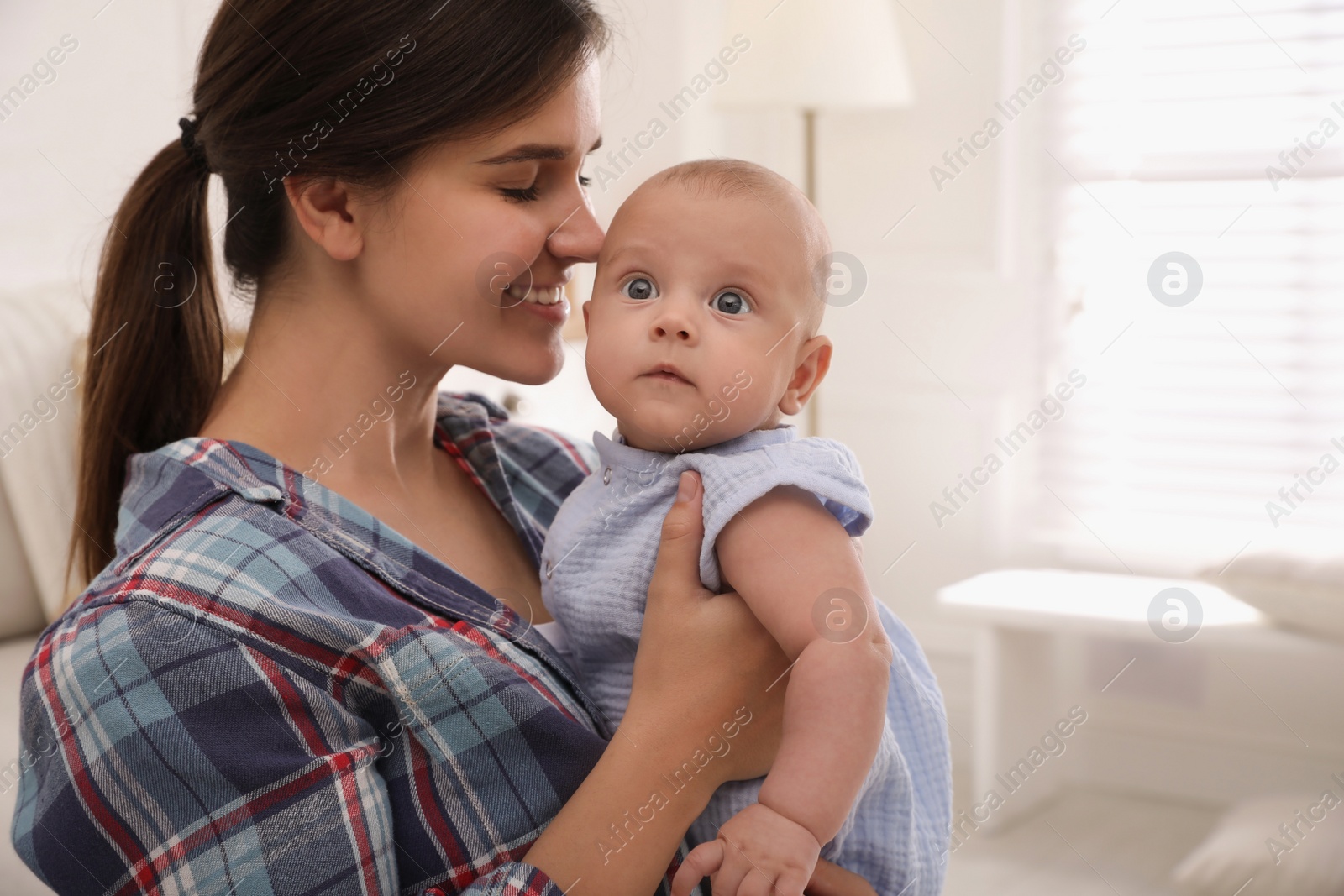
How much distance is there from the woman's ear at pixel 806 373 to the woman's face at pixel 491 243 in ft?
0.68

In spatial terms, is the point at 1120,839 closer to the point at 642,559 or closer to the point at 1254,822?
the point at 1254,822

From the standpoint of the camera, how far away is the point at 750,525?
2.84ft

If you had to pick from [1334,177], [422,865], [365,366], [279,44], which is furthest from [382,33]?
[1334,177]

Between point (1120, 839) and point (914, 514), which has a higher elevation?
point (914, 514)

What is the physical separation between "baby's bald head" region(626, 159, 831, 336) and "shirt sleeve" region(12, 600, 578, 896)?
494 millimetres

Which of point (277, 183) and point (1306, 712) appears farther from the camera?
point (1306, 712)

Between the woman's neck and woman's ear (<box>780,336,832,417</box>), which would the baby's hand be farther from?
the woman's neck

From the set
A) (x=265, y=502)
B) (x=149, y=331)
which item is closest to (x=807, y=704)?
(x=265, y=502)

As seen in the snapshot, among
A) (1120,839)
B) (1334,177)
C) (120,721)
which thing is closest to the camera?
(120,721)

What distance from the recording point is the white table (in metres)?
2.84

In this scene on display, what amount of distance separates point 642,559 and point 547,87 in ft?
1.42

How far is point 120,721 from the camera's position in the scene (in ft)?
2.62

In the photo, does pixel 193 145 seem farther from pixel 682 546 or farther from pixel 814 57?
pixel 814 57

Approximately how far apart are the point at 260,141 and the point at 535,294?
28cm
